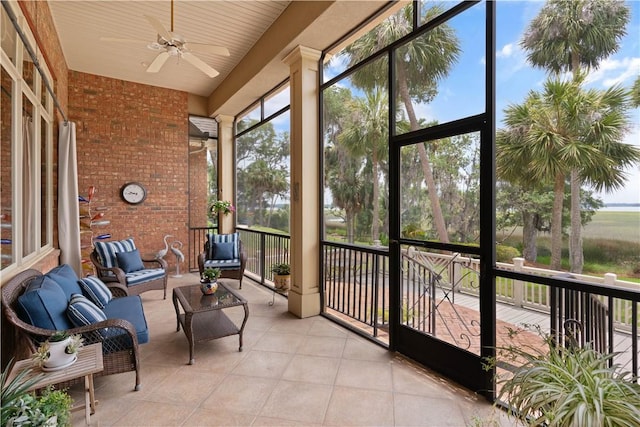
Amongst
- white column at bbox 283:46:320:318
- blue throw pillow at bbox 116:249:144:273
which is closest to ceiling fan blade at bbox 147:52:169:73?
white column at bbox 283:46:320:318

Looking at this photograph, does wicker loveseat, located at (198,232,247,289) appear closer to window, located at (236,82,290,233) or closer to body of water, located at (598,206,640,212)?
window, located at (236,82,290,233)

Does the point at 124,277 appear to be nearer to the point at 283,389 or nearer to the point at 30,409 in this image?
the point at 283,389

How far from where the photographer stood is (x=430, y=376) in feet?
8.07

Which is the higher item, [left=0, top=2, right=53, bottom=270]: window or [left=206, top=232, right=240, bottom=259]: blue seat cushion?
[left=0, top=2, right=53, bottom=270]: window

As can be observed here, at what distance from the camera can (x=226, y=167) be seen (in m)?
6.46

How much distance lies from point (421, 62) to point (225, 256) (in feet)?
12.8

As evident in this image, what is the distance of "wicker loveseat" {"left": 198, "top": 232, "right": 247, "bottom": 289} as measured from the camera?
4.95 meters

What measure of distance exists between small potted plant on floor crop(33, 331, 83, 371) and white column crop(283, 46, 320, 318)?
7.32 ft

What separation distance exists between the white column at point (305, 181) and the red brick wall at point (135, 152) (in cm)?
323

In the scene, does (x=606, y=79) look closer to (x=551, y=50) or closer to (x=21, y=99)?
(x=551, y=50)

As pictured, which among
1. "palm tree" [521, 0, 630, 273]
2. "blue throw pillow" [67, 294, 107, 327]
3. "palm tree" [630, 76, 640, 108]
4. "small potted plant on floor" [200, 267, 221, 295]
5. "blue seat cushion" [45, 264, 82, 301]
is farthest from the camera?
"small potted plant on floor" [200, 267, 221, 295]

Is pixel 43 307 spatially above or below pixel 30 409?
above

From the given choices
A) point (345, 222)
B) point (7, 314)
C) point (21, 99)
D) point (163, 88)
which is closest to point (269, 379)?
point (7, 314)

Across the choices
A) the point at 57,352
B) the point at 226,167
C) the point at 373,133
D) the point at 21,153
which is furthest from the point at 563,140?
the point at 226,167
